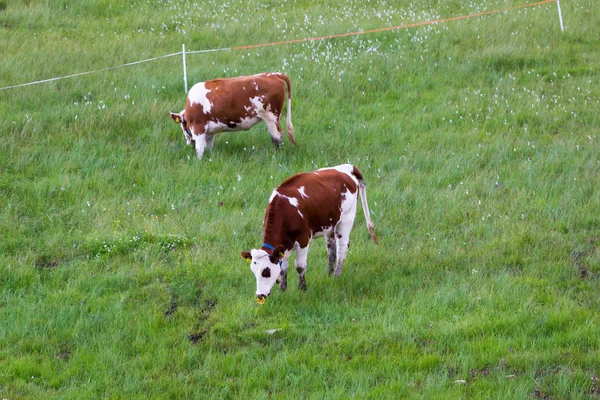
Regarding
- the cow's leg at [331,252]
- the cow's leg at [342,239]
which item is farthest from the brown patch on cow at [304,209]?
the cow's leg at [331,252]

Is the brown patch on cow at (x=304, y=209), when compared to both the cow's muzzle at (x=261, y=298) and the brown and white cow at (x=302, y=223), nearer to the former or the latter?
the brown and white cow at (x=302, y=223)

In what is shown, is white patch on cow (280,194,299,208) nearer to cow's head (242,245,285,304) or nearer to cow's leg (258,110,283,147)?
cow's head (242,245,285,304)

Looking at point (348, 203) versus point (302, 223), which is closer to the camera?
point (302, 223)

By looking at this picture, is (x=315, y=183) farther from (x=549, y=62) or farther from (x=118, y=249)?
(x=549, y=62)

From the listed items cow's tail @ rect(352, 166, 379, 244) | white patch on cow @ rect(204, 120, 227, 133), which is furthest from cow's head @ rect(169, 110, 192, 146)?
cow's tail @ rect(352, 166, 379, 244)

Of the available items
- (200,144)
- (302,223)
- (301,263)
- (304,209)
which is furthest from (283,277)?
(200,144)

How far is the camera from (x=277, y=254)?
29.5ft

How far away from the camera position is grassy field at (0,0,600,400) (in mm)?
8094

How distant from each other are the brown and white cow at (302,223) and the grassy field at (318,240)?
32 cm

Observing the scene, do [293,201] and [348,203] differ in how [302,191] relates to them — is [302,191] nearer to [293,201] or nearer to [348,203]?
[293,201]

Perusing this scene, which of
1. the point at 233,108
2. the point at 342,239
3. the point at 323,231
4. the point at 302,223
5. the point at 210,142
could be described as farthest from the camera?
the point at 210,142

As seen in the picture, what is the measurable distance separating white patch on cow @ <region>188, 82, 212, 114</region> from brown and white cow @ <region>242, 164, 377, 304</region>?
4211mm

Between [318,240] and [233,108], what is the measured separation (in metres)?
3.37

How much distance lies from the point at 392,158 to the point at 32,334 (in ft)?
22.6
